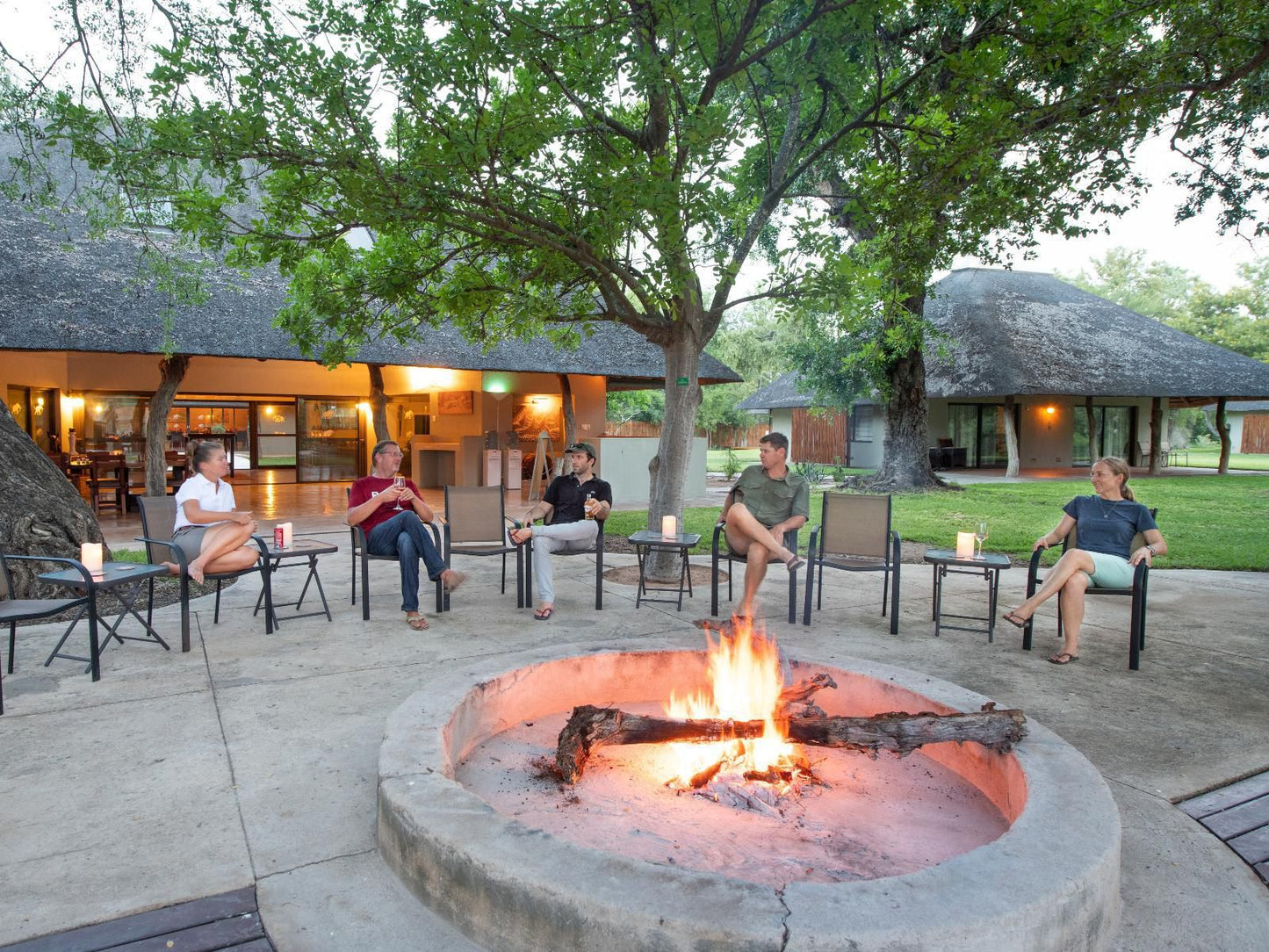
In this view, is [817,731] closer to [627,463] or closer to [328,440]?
[627,463]

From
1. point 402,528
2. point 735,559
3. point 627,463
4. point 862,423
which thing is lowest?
point 735,559

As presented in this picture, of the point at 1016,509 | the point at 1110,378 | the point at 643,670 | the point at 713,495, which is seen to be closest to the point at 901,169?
the point at 643,670

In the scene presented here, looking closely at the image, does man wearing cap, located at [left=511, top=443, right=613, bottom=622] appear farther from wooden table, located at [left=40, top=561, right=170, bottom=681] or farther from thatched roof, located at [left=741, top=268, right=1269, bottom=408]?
thatched roof, located at [left=741, top=268, right=1269, bottom=408]

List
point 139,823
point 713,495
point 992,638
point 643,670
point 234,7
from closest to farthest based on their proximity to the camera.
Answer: point 139,823
point 643,670
point 234,7
point 992,638
point 713,495

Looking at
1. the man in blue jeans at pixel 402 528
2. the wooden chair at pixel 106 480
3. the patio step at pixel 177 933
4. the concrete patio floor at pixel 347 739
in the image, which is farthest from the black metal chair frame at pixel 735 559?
the wooden chair at pixel 106 480

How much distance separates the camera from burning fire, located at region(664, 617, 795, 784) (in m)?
3.12

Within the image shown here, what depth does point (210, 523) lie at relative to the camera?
5.09 m

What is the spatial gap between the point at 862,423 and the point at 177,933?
83.1ft

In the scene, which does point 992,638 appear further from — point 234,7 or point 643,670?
point 234,7

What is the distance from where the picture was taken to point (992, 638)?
5277 millimetres

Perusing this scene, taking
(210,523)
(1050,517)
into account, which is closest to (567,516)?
(210,523)

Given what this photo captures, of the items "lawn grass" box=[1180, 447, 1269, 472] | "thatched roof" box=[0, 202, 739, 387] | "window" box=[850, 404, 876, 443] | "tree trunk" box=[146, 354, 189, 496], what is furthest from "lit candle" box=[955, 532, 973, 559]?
"lawn grass" box=[1180, 447, 1269, 472]

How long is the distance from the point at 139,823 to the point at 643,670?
2.12 m

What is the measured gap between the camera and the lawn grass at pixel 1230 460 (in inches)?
1068
